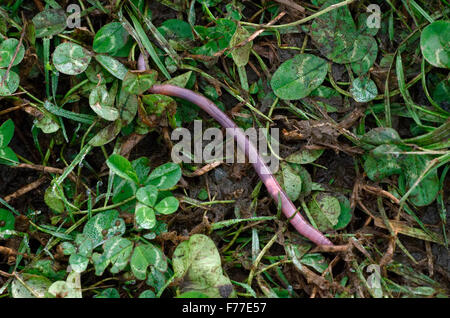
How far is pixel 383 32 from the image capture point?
2471mm

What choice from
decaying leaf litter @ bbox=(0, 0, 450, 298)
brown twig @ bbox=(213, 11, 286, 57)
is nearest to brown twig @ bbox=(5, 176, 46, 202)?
decaying leaf litter @ bbox=(0, 0, 450, 298)

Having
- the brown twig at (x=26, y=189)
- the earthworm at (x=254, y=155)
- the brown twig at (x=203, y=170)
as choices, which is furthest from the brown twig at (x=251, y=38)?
the brown twig at (x=26, y=189)

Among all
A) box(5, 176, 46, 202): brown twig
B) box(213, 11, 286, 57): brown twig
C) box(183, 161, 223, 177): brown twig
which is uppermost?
box(213, 11, 286, 57): brown twig

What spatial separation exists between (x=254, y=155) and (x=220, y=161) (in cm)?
18

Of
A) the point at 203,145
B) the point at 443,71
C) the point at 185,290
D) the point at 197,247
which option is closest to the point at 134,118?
the point at 203,145

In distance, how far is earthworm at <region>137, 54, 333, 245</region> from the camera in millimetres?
2232

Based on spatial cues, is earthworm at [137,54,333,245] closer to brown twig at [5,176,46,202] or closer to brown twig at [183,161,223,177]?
brown twig at [183,161,223,177]

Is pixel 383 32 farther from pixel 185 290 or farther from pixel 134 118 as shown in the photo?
pixel 185 290

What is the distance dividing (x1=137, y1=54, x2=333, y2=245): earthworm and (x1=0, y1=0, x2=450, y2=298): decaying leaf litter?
5 centimetres

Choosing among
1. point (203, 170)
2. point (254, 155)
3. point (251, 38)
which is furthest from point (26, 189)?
point (251, 38)

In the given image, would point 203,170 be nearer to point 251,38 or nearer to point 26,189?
point 251,38

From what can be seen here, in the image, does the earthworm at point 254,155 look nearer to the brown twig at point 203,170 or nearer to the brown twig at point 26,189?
the brown twig at point 203,170

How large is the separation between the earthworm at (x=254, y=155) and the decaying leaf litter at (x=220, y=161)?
54mm

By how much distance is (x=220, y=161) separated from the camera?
2.35 metres
